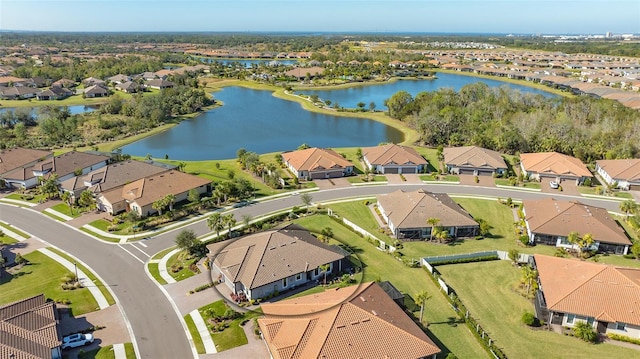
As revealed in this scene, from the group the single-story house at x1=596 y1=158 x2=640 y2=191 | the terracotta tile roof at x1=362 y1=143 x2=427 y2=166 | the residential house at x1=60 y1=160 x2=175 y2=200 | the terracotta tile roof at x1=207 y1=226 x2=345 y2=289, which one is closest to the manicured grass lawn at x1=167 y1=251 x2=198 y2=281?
the terracotta tile roof at x1=207 y1=226 x2=345 y2=289

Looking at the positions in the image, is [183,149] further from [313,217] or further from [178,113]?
[313,217]

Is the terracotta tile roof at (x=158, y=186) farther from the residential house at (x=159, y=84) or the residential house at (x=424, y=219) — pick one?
the residential house at (x=159, y=84)

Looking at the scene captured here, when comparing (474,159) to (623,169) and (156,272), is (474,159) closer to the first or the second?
(623,169)

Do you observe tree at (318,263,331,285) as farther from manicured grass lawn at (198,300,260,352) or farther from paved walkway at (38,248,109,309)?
paved walkway at (38,248,109,309)

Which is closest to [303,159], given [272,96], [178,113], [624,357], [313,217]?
[313,217]

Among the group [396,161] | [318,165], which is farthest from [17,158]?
[396,161]

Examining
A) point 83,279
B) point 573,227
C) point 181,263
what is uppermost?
point 573,227

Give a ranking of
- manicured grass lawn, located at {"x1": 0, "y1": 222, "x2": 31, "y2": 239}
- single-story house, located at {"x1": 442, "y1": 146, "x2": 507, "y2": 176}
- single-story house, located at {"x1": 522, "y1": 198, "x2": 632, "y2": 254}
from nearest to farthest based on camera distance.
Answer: single-story house, located at {"x1": 522, "y1": 198, "x2": 632, "y2": 254}, manicured grass lawn, located at {"x1": 0, "y1": 222, "x2": 31, "y2": 239}, single-story house, located at {"x1": 442, "y1": 146, "x2": 507, "y2": 176}
